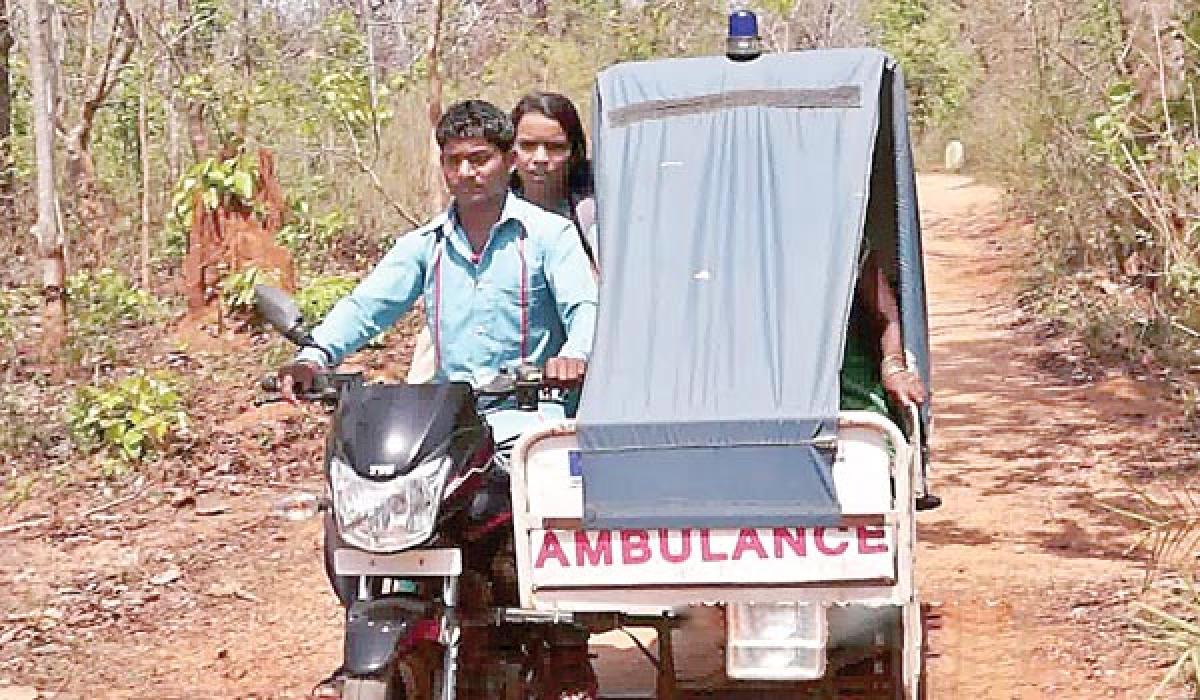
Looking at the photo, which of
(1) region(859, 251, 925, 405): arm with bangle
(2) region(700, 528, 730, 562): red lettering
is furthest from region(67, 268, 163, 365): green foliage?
(2) region(700, 528, 730, 562): red lettering

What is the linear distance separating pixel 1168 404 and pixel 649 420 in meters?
6.34

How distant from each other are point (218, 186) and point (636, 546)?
776cm

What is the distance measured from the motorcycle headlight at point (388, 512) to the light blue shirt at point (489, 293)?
29.5 inches

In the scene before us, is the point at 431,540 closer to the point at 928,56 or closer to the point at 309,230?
the point at 309,230

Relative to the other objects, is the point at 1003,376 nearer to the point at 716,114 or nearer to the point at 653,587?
the point at 716,114

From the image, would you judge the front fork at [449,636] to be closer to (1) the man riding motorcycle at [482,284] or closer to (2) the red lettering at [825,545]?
(1) the man riding motorcycle at [482,284]

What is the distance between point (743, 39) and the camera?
4.59 meters

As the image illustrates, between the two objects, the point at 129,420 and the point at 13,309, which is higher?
the point at 129,420

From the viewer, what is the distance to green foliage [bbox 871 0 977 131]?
3800cm

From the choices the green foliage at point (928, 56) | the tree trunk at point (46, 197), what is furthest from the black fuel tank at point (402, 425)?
the green foliage at point (928, 56)

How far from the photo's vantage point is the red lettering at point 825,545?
3631 mm

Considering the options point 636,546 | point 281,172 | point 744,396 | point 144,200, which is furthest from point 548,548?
point 281,172

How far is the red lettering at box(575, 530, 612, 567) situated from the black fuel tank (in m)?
0.32

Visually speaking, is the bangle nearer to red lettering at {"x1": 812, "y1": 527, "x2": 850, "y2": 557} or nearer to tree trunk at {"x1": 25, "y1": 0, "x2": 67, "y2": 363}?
red lettering at {"x1": 812, "y1": 527, "x2": 850, "y2": 557}
